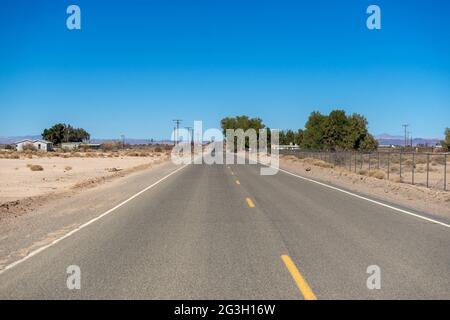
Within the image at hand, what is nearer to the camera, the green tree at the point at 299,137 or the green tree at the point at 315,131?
the green tree at the point at 315,131

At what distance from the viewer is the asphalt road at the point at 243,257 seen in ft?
21.0

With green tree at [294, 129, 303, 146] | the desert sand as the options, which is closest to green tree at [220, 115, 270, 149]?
green tree at [294, 129, 303, 146]

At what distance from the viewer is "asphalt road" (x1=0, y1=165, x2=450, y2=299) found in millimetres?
6398

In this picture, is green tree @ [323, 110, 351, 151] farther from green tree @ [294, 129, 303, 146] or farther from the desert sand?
green tree @ [294, 129, 303, 146]

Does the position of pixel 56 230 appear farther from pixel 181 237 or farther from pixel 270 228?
pixel 270 228

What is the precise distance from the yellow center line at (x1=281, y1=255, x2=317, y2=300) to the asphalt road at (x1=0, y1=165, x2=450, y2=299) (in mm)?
14

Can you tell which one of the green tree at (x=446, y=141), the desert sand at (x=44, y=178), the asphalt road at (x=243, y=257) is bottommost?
the desert sand at (x=44, y=178)

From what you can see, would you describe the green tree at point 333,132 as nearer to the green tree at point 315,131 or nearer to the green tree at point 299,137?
the green tree at point 315,131

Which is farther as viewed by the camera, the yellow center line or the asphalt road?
the asphalt road

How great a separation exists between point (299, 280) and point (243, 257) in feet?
5.37

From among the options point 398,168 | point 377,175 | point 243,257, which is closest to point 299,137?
point 398,168

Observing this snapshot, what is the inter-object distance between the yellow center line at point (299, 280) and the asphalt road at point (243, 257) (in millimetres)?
14

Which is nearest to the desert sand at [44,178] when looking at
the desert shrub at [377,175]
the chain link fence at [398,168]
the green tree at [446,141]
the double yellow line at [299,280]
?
the double yellow line at [299,280]

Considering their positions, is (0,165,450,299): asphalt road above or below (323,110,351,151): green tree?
below
